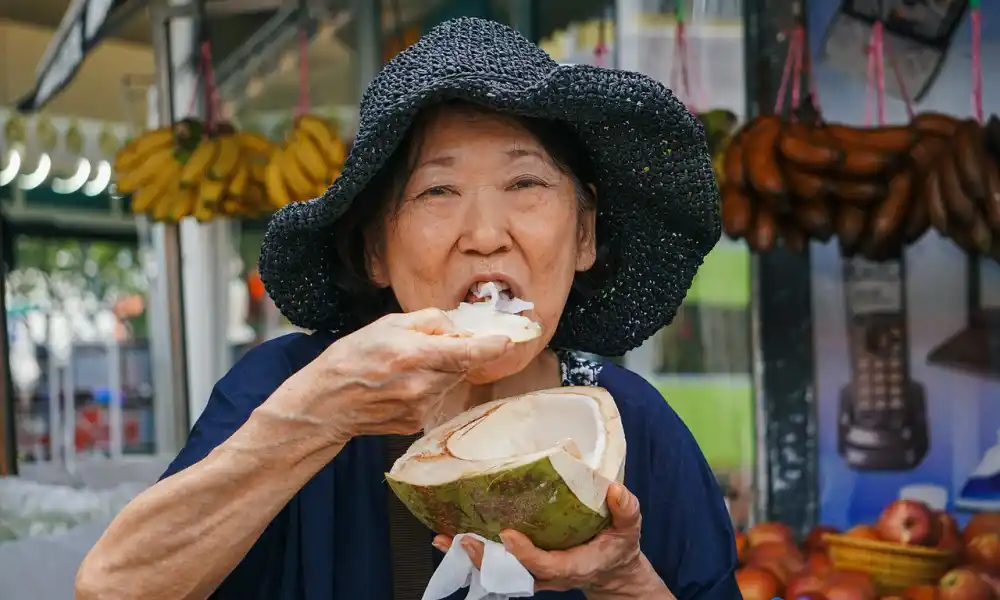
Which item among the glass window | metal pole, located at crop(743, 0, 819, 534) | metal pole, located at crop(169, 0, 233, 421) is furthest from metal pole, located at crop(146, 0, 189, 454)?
metal pole, located at crop(743, 0, 819, 534)

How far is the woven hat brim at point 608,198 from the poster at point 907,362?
7.60 ft

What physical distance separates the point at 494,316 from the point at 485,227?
0.14 m

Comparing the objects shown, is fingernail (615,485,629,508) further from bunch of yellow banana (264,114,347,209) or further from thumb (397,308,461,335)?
bunch of yellow banana (264,114,347,209)

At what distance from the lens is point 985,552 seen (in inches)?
Result: 128

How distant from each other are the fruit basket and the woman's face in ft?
7.02

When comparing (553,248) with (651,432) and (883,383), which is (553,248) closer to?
(651,432)

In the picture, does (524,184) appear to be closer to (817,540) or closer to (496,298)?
(496,298)

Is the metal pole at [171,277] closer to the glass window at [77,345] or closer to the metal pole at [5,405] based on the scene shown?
the metal pole at [5,405]

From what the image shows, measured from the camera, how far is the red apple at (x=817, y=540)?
350cm

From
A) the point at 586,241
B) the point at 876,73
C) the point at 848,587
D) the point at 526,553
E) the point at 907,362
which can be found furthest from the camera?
the point at 907,362

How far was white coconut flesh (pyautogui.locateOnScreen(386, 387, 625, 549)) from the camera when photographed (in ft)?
4.20

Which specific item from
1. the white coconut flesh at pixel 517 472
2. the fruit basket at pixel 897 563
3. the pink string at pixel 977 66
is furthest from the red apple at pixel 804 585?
the white coconut flesh at pixel 517 472

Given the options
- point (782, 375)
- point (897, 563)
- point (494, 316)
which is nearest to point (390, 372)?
point (494, 316)

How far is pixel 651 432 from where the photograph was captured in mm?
1748
